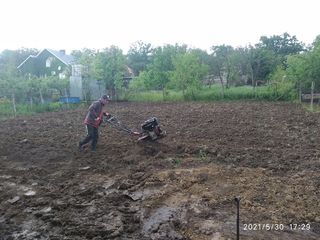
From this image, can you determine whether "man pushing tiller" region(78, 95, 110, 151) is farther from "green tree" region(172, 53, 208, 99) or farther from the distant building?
the distant building

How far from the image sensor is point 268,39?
2175 inches

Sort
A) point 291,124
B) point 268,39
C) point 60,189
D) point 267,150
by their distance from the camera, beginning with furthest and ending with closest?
1. point 268,39
2. point 291,124
3. point 267,150
4. point 60,189

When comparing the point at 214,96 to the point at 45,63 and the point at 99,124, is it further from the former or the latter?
the point at 45,63

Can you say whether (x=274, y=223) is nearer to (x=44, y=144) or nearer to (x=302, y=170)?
(x=302, y=170)

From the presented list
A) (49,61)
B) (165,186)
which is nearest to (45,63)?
(49,61)

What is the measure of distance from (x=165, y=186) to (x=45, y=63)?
4349cm

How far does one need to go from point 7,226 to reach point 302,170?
5916 mm

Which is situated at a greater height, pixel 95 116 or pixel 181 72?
pixel 181 72

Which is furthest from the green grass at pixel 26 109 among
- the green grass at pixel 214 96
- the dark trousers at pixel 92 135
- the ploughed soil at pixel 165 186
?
the dark trousers at pixel 92 135

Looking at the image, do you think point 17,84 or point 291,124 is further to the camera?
point 17,84

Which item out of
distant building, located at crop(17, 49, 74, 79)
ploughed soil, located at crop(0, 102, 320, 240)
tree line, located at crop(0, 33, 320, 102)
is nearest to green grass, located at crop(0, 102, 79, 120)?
tree line, located at crop(0, 33, 320, 102)

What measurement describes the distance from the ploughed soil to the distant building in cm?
3427

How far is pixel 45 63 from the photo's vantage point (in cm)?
4650

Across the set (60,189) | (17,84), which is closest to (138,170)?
(60,189)
